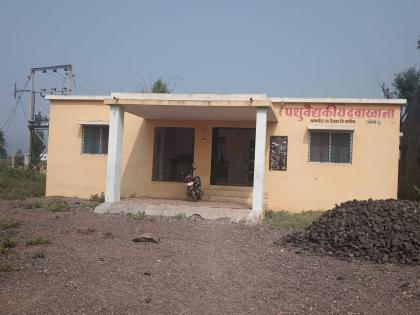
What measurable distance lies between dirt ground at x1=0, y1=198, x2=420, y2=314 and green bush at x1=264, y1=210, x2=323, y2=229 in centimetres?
136

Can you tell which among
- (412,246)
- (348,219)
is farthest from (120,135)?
(412,246)

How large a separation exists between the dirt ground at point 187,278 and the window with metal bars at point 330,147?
14.3ft

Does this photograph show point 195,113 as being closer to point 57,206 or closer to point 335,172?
point 335,172

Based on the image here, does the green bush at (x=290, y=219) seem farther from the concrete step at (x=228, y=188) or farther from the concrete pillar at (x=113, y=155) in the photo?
the concrete pillar at (x=113, y=155)

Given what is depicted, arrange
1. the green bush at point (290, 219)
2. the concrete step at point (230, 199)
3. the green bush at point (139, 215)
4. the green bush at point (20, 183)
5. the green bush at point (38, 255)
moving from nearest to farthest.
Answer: the green bush at point (38, 255)
the green bush at point (290, 219)
the green bush at point (139, 215)
the concrete step at point (230, 199)
the green bush at point (20, 183)

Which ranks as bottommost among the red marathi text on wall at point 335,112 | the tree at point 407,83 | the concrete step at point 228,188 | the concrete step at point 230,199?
the concrete step at point 230,199

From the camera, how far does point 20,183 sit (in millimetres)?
17516

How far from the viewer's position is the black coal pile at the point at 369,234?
7383 millimetres

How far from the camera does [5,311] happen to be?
4.73m

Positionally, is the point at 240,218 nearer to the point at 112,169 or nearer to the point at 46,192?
the point at 112,169

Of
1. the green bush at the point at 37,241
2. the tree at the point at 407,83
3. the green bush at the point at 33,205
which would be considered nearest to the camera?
the green bush at the point at 37,241

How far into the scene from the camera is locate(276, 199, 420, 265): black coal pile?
7383 mm

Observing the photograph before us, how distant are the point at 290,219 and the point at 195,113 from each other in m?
3.83

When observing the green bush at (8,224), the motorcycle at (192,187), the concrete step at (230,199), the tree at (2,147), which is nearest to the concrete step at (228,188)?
the concrete step at (230,199)
